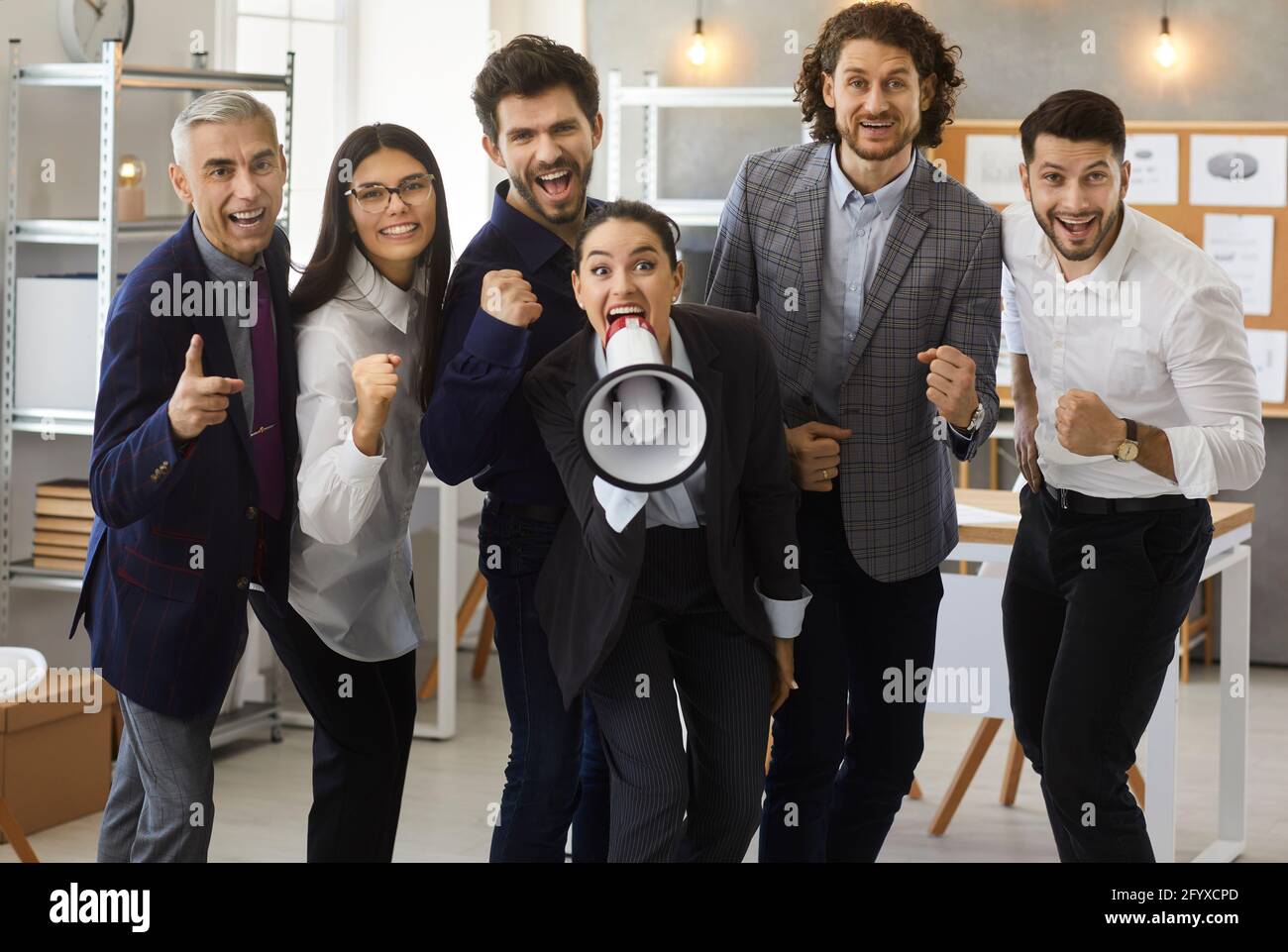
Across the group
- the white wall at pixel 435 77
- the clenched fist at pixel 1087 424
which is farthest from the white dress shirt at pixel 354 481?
the white wall at pixel 435 77

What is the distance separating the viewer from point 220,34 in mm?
4859

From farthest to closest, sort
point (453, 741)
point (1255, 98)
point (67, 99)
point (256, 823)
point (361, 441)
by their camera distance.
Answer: point (1255, 98) → point (453, 741) → point (67, 99) → point (256, 823) → point (361, 441)

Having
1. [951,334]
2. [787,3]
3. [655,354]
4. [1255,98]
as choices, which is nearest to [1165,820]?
[951,334]

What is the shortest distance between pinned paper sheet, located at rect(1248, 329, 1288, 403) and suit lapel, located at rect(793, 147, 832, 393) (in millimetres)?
3662

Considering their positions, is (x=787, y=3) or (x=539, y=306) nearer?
(x=539, y=306)

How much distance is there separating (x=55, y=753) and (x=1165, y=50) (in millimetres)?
4491

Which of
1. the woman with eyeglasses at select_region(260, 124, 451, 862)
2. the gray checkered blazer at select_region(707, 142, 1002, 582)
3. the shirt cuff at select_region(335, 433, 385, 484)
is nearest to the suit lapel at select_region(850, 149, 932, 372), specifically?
the gray checkered blazer at select_region(707, 142, 1002, 582)

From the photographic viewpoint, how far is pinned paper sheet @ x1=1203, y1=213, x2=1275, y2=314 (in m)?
5.66

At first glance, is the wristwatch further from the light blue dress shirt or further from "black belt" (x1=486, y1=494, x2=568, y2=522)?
"black belt" (x1=486, y1=494, x2=568, y2=522)

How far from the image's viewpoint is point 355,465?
2.21m

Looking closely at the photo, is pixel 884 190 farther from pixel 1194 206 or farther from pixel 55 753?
pixel 1194 206

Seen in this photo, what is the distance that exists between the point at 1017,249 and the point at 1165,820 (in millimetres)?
1526

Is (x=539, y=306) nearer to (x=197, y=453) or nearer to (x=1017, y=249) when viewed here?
(x=197, y=453)

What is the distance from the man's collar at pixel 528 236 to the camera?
2398 mm
